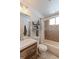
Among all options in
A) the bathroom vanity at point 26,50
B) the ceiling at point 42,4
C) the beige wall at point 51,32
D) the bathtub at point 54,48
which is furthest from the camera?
the beige wall at point 51,32

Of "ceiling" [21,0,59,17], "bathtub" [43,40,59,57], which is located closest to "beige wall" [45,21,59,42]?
"bathtub" [43,40,59,57]

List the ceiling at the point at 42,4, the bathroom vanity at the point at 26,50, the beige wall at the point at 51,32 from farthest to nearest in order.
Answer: the beige wall at the point at 51,32
the ceiling at the point at 42,4
the bathroom vanity at the point at 26,50

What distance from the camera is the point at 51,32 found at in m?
5.20

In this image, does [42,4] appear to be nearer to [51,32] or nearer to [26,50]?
[51,32]

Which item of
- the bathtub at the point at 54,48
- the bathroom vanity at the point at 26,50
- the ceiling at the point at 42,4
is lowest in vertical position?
the bathtub at the point at 54,48

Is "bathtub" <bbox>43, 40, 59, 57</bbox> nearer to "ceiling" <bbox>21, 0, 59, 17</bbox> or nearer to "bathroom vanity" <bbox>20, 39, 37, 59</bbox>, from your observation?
"ceiling" <bbox>21, 0, 59, 17</bbox>

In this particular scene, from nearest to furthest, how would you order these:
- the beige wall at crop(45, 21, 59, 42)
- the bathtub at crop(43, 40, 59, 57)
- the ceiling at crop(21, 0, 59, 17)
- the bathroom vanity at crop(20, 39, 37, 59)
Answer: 1. the bathroom vanity at crop(20, 39, 37, 59)
2. the ceiling at crop(21, 0, 59, 17)
3. the bathtub at crop(43, 40, 59, 57)
4. the beige wall at crop(45, 21, 59, 42)

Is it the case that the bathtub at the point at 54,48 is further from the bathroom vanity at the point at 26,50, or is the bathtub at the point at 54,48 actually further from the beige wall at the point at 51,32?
the bathroom vanity at the point at 26,50

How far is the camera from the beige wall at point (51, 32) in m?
4.80

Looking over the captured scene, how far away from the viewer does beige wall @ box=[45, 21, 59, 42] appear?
480 cm

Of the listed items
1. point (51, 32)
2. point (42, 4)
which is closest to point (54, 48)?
point (51, 32)

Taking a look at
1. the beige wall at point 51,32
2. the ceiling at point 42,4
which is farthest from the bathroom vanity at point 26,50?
the beige wall at point 51,32
